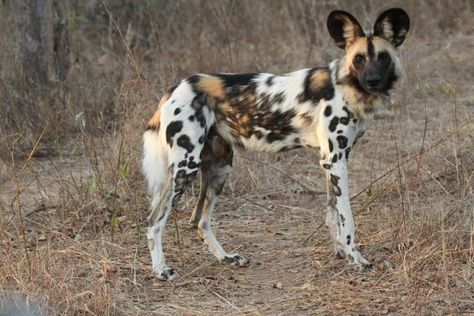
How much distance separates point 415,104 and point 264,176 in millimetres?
2234

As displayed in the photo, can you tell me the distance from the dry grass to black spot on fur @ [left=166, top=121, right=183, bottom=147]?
450mm

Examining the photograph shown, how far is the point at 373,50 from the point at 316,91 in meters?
0.36

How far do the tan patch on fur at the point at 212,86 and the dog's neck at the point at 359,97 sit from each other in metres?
0.60

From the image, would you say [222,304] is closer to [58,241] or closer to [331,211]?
[331,211]

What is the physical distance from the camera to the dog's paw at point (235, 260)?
15.0ft

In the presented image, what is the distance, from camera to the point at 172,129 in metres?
4.46

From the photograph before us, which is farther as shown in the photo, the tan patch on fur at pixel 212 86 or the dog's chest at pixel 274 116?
the tan patch on fur at pixel 212 86

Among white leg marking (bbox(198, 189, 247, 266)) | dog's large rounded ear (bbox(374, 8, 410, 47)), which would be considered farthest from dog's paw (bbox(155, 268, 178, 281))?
dog's large rounded ear (bbox(374, 8, 410, 47))

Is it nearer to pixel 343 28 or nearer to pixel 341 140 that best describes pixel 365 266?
pixel 341 140

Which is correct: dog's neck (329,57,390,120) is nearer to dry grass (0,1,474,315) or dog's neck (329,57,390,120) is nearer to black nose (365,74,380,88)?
black nose (365,74,380,88)

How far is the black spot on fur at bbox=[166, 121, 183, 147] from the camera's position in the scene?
175 inches

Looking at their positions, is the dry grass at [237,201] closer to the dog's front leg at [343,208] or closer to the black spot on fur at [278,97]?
the dog's front leg at [343,208]

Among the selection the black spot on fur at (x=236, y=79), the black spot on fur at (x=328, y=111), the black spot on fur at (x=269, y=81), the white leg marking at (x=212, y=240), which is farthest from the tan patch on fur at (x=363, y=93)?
the white leg marking at (x=212, y=240)

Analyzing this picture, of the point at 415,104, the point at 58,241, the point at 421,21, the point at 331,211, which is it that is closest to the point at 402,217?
the point at 331,211
